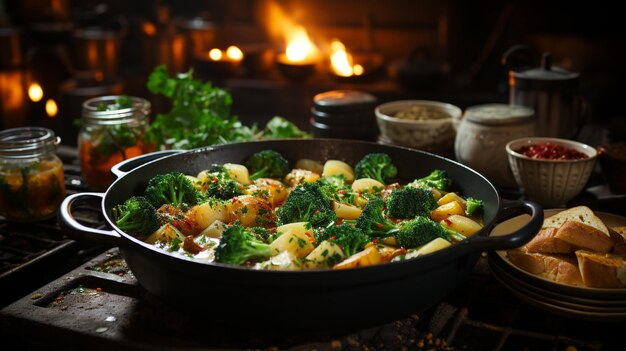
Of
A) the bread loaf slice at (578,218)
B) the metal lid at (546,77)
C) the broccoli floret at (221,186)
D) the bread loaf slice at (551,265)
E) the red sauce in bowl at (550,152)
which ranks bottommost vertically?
the bread loaf slice at (551,265)

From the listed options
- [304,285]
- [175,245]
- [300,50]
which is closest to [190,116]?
[175,245]

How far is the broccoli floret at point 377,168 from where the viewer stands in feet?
10.7

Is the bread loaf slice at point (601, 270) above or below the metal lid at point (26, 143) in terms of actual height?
below

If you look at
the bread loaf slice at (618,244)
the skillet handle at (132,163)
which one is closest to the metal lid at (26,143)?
the skillet handle at (132,163)

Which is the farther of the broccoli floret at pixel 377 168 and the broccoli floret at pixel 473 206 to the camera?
the broccoli floret at pixel 377 168

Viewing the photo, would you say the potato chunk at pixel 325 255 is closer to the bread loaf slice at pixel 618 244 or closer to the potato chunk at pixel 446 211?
the potato chunk at pixel 446 211

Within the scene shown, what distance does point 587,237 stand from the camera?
2.48 meters

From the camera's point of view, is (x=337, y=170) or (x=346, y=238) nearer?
(x=346, y=238)

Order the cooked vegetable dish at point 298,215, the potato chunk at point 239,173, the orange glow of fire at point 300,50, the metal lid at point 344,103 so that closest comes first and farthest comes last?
1. the cooked vegetable dish at point 298,215
2. the potato chunk at point 239,173
3. the metal lid at point 344,103
4. the orange glow of fire at point 300,50

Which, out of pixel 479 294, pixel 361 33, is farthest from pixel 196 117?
pixel 361 33

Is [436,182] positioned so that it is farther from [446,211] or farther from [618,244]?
[618,244]

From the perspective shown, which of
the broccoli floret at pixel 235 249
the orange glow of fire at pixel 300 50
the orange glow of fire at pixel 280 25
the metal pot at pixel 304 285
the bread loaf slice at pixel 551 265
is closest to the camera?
the metal pot at pixel 304 285

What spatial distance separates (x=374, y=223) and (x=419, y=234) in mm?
235

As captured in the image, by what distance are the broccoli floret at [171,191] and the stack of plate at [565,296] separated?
157 centimetres
